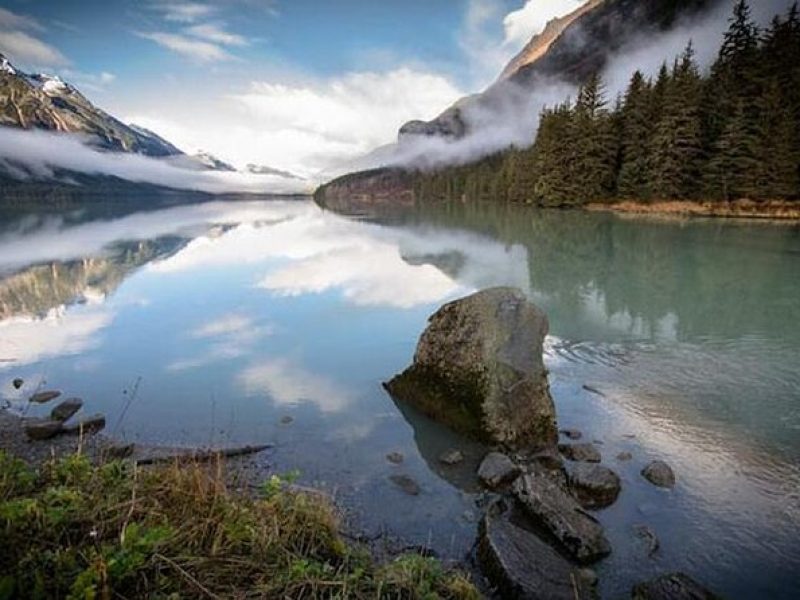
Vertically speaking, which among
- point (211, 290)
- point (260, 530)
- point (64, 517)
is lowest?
point (211, 290)

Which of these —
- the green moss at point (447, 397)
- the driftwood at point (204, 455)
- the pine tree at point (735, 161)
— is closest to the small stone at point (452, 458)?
the green moss at point (447, 397)

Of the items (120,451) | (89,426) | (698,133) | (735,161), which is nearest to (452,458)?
(120,451)

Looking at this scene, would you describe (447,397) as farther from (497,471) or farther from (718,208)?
(718,208)

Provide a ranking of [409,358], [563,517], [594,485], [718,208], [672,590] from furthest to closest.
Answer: [718,208] < [409,358] < [594,485] < [563,517] < [672,590]

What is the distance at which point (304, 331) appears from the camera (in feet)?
55.8

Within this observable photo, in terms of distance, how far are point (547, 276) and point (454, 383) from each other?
16.3 meters

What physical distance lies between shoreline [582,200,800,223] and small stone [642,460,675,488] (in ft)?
166

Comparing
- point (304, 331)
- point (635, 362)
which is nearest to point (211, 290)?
point (304, 331)

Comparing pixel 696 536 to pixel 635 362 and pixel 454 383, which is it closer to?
pixel 454 383

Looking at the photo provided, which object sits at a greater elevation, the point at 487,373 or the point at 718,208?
the point at 718,208

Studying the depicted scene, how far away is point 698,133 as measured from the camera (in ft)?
192

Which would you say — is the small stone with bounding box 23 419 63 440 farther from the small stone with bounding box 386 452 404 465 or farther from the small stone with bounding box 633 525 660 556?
the small stone with bounding box 633 525 660 556

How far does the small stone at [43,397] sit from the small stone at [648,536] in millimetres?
12396

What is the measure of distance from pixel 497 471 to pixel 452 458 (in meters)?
0.97
